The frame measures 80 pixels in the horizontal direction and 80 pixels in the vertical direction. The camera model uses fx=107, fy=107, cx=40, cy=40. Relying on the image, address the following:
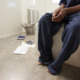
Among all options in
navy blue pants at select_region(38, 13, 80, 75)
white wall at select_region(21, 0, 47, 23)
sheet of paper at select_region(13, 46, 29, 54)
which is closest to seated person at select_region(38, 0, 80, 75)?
navy blue pants at select_region(38, 13, 80, 75)

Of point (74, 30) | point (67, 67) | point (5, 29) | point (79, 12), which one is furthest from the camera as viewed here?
point (5, 29)

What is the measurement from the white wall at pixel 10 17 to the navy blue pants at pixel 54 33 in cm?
121

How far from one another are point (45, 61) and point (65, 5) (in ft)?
2.17

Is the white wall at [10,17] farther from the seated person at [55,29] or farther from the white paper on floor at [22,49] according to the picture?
the seated person at [55,29]

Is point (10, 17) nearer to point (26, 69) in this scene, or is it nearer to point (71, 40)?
point (26, 69)

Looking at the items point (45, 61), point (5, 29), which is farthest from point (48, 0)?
point (45, 61)

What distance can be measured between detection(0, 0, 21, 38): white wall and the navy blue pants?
121cm

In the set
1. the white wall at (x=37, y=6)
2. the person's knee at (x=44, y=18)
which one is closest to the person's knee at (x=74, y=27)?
the person's knee at (x=44, y=18)

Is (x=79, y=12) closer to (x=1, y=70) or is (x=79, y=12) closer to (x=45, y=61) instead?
Answer: (x=45, y=61)

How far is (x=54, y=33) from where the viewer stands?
1.09m

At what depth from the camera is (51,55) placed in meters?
1.17

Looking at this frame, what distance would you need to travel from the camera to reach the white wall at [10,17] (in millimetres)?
2016

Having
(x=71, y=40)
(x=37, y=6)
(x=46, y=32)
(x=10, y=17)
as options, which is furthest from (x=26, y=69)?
(x=37, y=6)

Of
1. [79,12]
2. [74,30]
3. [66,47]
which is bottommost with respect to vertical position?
[66,47]
